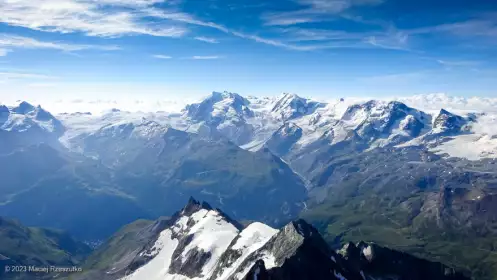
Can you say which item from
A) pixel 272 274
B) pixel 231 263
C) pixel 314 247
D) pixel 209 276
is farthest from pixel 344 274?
pixel 209 276

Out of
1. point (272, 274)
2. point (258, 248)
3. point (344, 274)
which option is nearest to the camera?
point (272, 274)

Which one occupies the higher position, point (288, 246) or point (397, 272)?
point (288, 246)

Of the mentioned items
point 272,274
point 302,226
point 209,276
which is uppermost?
point 272,274

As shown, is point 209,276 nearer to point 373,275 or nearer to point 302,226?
point 302,226

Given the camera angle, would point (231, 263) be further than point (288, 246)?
Yes

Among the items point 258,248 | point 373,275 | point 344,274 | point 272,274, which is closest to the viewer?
point 272,274

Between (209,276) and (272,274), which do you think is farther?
(209,276)

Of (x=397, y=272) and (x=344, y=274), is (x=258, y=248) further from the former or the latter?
(x=397, y=272)

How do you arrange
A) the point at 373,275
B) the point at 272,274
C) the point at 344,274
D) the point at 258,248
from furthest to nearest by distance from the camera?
the point at 373,275
the point at 258,248
the point at 344,274
the point at 272,274

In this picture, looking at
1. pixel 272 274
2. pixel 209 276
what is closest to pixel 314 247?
pixel 272 274

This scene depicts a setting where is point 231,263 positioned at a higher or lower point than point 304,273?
lower
